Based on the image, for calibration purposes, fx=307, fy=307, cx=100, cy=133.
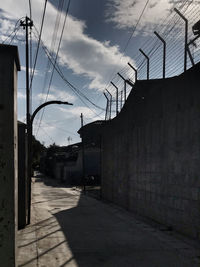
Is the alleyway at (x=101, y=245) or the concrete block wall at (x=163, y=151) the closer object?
the alleyway at (x=101, y=245)

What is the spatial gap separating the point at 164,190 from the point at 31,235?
440 cm

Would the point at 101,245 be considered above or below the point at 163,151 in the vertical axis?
below

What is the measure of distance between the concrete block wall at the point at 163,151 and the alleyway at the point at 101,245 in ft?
2.63

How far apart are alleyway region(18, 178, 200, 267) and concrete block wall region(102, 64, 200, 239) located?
0.80 m

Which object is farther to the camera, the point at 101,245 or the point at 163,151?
the point at 163,151

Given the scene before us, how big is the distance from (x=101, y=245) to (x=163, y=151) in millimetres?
3894

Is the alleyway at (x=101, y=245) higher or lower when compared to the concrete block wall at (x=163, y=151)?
lower

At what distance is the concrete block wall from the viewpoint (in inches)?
329

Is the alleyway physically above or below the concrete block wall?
below

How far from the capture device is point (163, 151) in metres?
10.2

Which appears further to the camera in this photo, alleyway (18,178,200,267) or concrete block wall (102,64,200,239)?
concrete block wall (102,64,200,239)

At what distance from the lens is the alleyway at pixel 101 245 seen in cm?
654

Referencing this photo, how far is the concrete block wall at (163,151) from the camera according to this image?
8.37 m

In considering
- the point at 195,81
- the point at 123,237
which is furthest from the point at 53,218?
the point at 195,81
